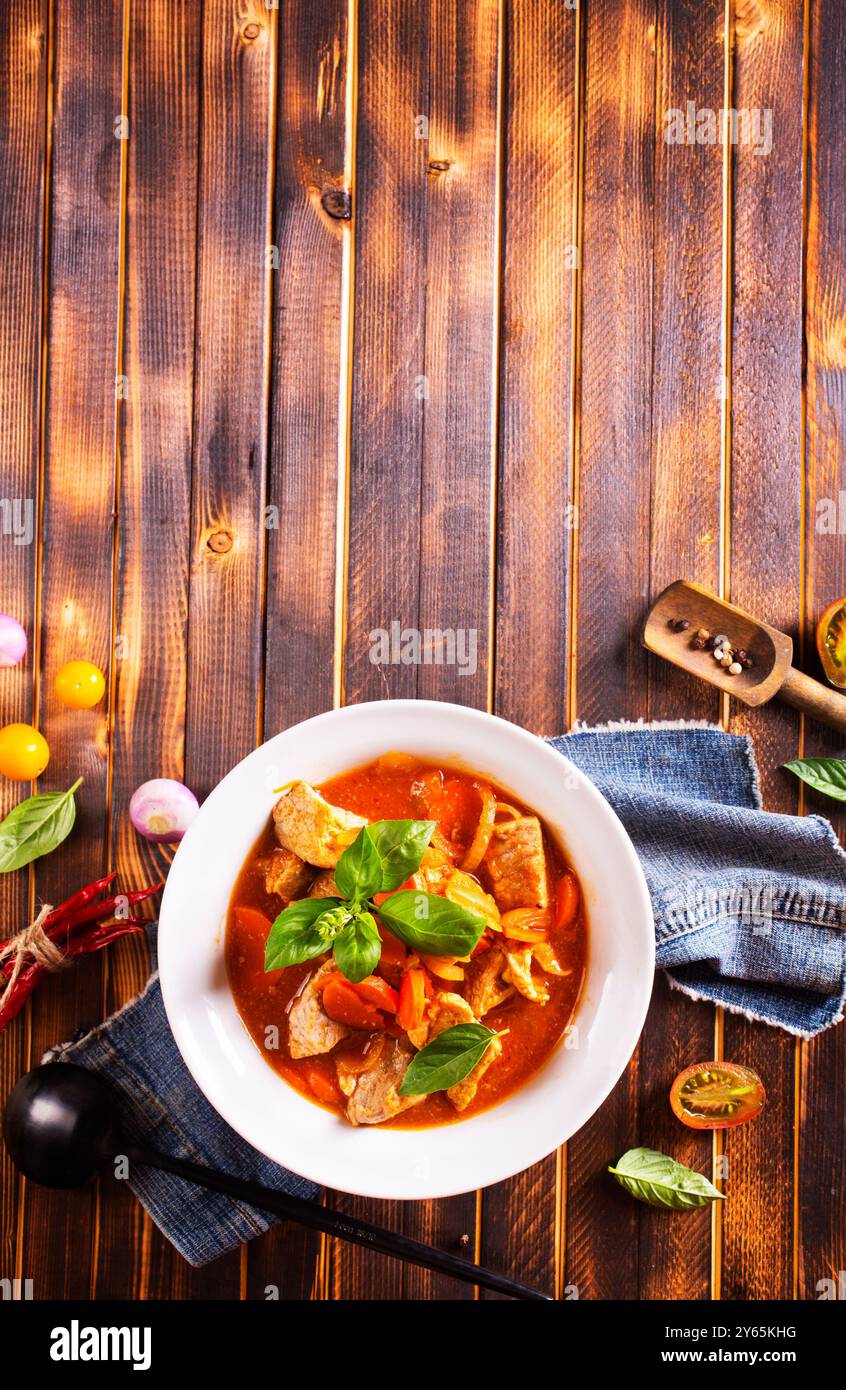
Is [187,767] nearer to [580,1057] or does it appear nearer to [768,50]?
[580,1057]

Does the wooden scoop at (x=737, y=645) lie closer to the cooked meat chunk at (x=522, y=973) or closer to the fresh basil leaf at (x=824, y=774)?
the fresh basil leaf at (x=824, y=774)

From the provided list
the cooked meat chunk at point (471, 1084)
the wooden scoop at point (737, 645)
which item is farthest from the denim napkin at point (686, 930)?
the cooked meat chunk at point (471, 1084)

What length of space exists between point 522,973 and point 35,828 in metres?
1.35

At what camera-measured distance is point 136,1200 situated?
105 inches

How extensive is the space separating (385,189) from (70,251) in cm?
90

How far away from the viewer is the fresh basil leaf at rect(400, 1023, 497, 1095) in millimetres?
2107

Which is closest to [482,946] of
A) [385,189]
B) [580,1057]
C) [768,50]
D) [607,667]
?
[580,1057]

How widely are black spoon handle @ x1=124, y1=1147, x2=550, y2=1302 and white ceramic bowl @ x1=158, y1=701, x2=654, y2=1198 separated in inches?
→ 14.0

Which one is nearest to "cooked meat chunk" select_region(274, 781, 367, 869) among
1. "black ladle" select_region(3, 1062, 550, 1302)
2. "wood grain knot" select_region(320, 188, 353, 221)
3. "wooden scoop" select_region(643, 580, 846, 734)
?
"black ladle" select_region(3, 1062, 550, 1302)

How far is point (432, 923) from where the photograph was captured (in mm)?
2096

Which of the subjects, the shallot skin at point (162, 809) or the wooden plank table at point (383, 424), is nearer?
the shallot skin at point (162, 809)

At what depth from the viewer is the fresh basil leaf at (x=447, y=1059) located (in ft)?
6.91

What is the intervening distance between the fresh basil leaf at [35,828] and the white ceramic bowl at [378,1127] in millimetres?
617

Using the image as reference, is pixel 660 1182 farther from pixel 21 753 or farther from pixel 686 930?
pixel 21 753
